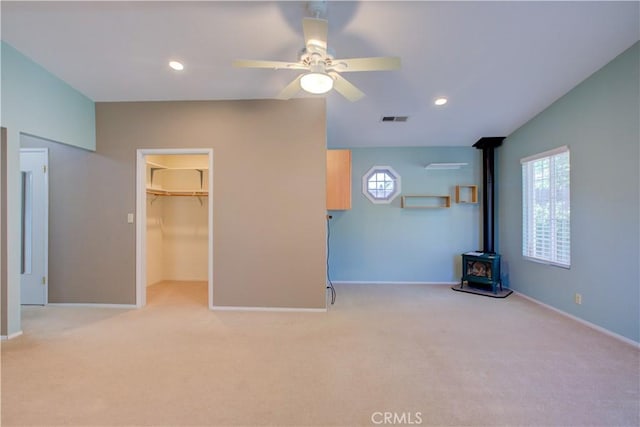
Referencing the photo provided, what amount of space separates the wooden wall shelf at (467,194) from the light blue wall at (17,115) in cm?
571

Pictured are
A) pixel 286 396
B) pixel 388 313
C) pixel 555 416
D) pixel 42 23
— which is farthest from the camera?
pixel 388 313

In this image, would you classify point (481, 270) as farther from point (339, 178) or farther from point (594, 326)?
point (339, 178)

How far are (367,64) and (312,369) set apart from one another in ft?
7.95

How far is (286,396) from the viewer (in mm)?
1801

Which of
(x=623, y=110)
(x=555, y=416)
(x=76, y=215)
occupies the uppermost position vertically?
(x=623, y=110)

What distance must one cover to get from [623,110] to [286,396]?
412cm

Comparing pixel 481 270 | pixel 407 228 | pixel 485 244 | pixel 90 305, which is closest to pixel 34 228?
pixel 90 305

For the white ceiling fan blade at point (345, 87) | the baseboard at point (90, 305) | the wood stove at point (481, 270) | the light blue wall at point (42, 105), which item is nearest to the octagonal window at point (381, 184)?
the wood stove at point (481, 270)

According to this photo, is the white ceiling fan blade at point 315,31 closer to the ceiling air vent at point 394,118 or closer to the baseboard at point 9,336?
the ceiling air vent at point 394,118

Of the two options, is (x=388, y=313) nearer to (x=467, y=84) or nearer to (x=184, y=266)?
(x=467, y=84)

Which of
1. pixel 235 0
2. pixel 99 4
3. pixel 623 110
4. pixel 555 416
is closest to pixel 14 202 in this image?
pixel 99 4

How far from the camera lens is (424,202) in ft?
15.6

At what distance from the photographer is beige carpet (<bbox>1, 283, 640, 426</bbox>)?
1654 millimetres

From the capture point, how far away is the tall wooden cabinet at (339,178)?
389 centimetres
